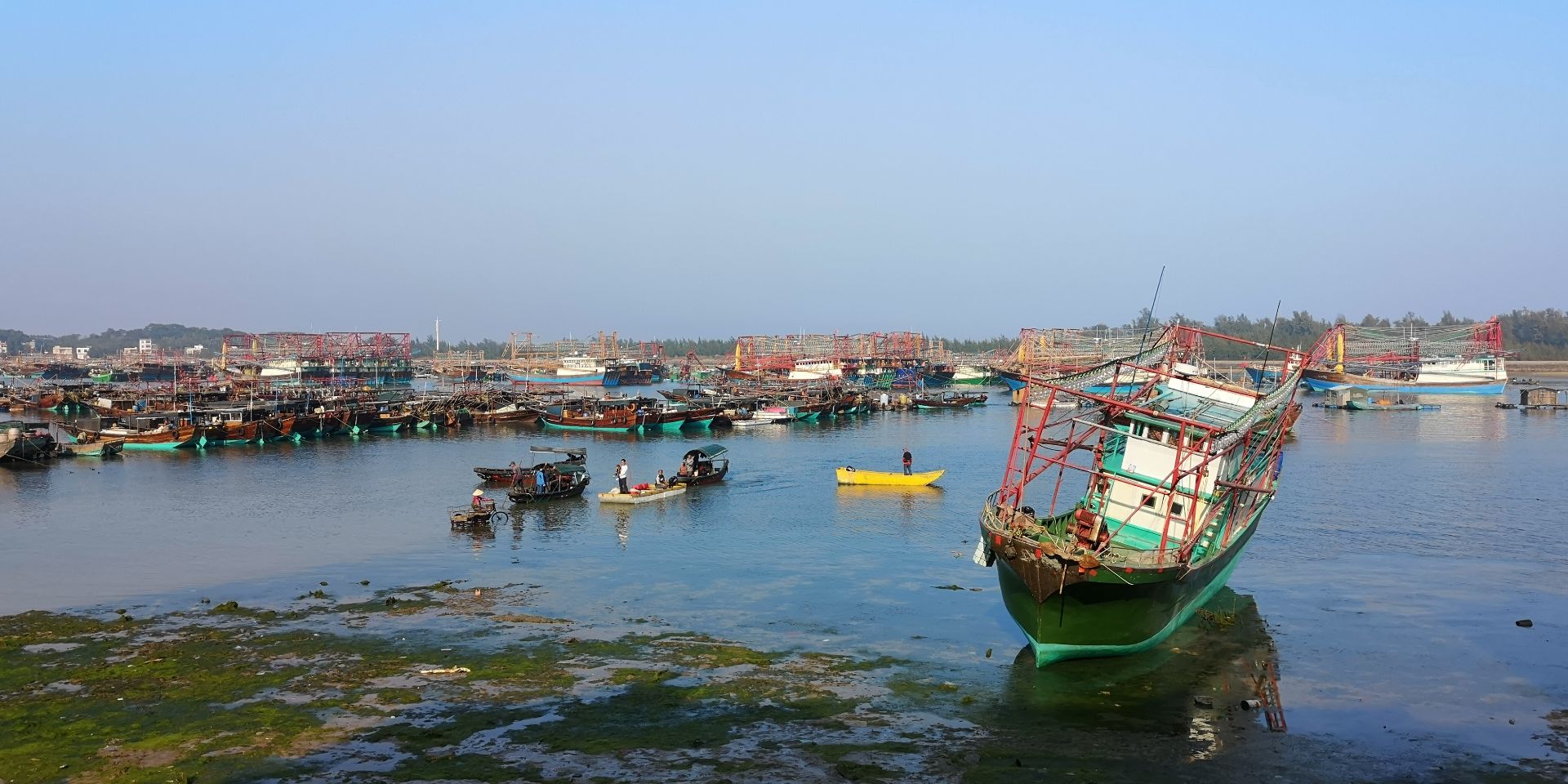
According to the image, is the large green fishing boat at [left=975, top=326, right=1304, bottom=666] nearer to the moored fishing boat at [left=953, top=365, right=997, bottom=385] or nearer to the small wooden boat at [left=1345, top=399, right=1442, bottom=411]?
the small wooden boat at [left=1345, top=399, right=1442, bottom=411]

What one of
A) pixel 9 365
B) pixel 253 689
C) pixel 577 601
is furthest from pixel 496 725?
pixel 9 365

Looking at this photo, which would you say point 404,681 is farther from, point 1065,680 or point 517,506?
point 517,506

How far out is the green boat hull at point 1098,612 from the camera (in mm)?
19891

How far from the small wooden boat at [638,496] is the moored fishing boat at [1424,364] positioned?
76554 millimetres

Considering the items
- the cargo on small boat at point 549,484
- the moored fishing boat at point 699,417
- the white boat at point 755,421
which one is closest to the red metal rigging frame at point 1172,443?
the cargo on small boat at point 549,484

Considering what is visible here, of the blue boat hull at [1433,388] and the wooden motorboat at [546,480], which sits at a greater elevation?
the blue boat hull at [1433,388]

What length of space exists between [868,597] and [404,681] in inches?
435

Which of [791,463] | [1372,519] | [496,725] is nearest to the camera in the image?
[496,725]

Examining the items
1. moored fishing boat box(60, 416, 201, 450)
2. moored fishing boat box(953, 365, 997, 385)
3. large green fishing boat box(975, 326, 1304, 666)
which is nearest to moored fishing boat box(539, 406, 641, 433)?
moored fishing boat box(60, 416, 201, 450)

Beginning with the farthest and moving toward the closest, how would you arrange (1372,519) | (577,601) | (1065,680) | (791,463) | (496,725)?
(791,463)
(1372,519)
(577,601)
(1065,680)
(496,725)

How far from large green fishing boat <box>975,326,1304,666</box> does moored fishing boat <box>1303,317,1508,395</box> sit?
81717 mm

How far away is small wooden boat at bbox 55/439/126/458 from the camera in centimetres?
5812

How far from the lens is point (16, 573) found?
95.8 ft

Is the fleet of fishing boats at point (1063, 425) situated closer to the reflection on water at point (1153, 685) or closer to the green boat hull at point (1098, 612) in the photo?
the green boat hull at point (1098, 612)
